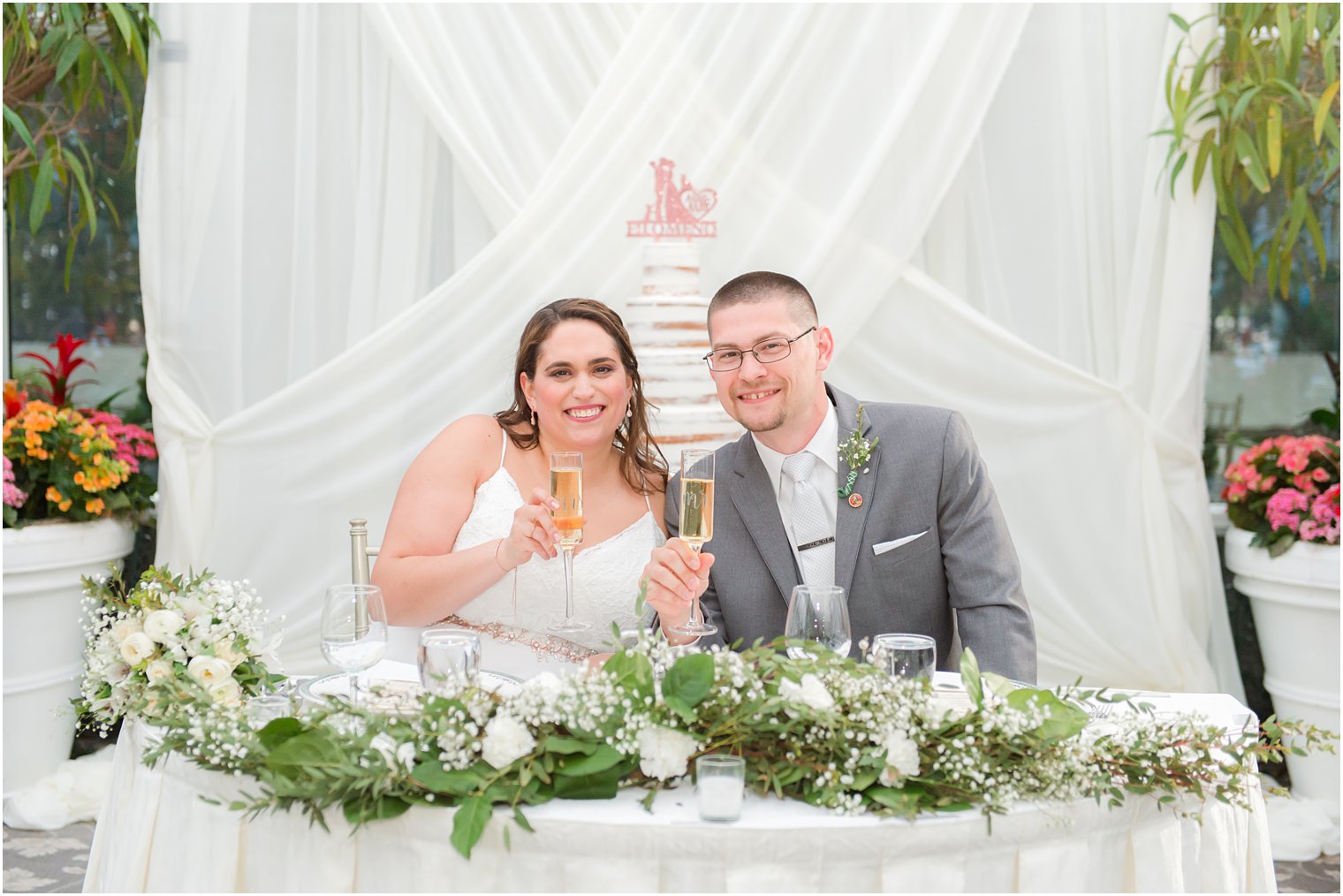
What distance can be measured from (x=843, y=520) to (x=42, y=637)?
2.65 meters

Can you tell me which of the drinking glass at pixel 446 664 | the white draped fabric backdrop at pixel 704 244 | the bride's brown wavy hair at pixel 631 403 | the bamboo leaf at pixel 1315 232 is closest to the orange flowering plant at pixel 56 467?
the white draped fabric backdrop at pixel 704 244

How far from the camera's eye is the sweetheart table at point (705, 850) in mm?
1618

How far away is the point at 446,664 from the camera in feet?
5.82

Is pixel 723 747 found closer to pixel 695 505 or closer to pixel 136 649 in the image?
pixel 695 505

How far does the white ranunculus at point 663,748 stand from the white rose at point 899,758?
0.85 ft

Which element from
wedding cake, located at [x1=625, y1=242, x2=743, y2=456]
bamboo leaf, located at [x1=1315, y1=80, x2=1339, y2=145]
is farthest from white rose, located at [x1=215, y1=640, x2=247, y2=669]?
bamboo leaf, located at [x1=1315, y1=80, x2=1339, y2=145]

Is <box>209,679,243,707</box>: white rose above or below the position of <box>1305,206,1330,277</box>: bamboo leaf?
below

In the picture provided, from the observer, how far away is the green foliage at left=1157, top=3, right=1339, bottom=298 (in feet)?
13.2

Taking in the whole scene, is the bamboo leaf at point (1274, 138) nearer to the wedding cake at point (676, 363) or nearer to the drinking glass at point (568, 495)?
the wedding cake at point (676, 363)

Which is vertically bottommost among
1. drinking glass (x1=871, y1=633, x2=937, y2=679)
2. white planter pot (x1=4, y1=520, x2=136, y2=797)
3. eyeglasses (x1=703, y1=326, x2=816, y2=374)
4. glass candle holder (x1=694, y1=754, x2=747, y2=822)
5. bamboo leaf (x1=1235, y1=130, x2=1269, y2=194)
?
white planter pot (x1=4, y1=520, x2=136, y2=797)

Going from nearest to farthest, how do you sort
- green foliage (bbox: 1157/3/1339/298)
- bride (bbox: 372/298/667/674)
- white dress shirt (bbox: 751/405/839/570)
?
white dress shirt (bbox: 751/405/839/570)
bride (bbox: 372/298/667/674)
green foliage (bbox: 1157/3/1339/298)

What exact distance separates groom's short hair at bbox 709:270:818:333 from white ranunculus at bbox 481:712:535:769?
52.5 inches

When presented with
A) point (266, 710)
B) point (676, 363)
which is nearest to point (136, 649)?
point (266, 710)

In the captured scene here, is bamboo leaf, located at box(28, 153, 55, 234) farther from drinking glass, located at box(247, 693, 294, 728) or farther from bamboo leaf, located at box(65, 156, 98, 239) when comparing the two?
drinking glass, located at box(247, 693, 294, 728)
